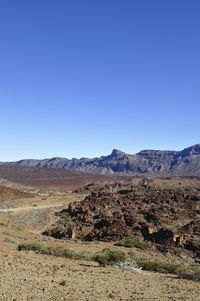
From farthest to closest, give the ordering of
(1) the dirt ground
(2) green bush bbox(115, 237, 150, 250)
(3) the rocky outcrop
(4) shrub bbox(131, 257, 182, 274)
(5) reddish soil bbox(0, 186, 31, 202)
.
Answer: (5) reddish soil bbox(0, 186, 31, 202) < (3) the rocky outcrop < (2) green bush bbox(115, 237, 150, 250) < (4) shrub bbox(131, 257, 182, 274) < (1) the dirt ground

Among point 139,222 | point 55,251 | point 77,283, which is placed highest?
point 77,283

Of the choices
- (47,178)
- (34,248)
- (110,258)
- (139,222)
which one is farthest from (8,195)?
(47,178)

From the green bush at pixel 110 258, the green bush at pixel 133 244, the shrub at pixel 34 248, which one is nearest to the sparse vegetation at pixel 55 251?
the shrub at pixel 34 248

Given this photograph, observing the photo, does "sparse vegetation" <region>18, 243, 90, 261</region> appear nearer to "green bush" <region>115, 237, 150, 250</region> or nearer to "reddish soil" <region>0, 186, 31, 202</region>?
"green bush" <region>115, 237, 150, 250</region>

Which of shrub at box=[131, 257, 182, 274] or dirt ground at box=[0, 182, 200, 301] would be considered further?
shrub at box=[131, 257, 182, 274]

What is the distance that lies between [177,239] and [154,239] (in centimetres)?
235

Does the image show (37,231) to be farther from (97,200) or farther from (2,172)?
(2,172)

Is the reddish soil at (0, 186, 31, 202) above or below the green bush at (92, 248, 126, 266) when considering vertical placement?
above

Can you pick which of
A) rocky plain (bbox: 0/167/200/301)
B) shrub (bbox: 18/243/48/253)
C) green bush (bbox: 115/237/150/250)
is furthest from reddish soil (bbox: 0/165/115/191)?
shrub (bbox: 18/243/48/253)

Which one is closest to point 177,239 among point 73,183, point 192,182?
point 192,182

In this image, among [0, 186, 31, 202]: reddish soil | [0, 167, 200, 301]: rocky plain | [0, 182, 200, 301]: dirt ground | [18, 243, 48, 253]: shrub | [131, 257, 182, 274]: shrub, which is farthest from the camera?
[0, 186, 31, 202]: reddish soil

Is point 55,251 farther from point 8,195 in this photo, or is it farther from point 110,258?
point 8,195

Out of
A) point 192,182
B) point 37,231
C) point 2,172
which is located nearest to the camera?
point 37,231

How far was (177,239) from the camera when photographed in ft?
89.9
